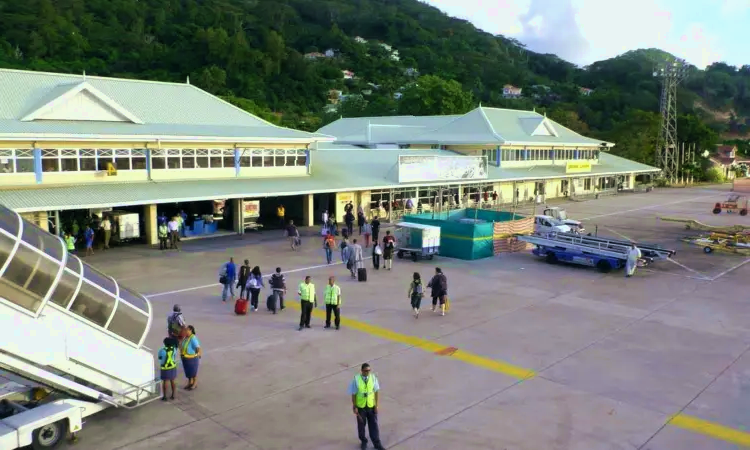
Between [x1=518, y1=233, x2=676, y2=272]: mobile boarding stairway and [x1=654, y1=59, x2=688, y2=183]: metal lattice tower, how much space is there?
51.4 m

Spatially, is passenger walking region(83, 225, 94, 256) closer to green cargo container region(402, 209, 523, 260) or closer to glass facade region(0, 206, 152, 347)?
green cargo container region(402, 209, 523, 260)

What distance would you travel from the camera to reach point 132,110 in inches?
1190

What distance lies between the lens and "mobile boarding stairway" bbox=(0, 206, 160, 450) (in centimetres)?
834

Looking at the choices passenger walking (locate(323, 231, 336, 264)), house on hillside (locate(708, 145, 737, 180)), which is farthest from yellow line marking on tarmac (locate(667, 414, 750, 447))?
house on hillside (locate(708, 145, 737, 180))

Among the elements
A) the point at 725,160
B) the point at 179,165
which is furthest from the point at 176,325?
the point at 725,160

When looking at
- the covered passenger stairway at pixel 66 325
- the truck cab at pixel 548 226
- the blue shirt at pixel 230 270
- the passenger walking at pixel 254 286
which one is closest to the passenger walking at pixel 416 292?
the passenger walking at pixel 254 286

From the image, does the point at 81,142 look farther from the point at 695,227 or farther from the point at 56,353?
the point at 695,227

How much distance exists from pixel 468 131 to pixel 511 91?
11636cm

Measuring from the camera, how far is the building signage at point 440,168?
36.4 metres

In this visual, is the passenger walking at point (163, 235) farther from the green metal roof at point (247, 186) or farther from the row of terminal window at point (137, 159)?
the row of terminal window at point (137, 159)

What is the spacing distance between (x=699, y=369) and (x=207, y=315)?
12066 millimetres

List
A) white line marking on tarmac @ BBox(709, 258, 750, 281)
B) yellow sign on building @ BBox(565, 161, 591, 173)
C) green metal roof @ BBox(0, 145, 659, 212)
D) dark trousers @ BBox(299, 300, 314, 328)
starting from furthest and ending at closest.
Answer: yellow sign on building @ BBox(565, 161, 591, 173)
green metal roof @ BBox(0, 145, 659, 212)
white line marking on tarmac @ BBox(709, 258, 750, 281)
dark trousers @ BBox(299, 300, 314, 328)

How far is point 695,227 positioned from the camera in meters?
34.9

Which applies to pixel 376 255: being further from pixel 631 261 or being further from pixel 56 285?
pixel 56 285
